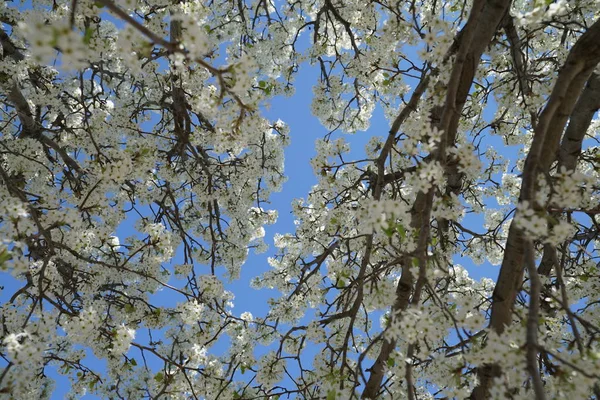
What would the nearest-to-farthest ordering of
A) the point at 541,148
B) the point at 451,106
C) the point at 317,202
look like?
the point at 541,148, the point at 451,106, the point at 317,202

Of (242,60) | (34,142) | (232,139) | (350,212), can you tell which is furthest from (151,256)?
(242,60)

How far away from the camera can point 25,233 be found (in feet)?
10.7

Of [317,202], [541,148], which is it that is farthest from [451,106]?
[317,202]

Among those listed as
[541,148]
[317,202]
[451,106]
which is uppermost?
[317,202]

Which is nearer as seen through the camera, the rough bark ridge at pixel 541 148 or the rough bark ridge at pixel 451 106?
the rough bark ridge at pixel 541 148

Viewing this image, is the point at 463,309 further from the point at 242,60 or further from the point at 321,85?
the point at 321,85

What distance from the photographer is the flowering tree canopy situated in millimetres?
2521

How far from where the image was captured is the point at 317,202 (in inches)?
279

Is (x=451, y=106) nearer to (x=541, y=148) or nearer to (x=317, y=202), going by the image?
(x=541, y=148)

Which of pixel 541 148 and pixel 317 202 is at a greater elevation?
pixel 317 202

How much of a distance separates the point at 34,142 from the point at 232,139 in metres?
3.41

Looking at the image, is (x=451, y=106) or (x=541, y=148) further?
(x=451, y=106)

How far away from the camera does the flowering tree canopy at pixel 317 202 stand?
2.52 meters

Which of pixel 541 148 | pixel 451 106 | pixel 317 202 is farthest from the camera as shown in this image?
pixel 317 202
